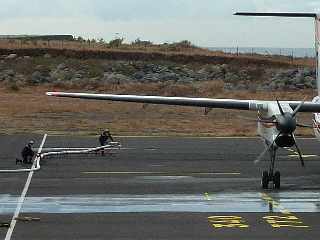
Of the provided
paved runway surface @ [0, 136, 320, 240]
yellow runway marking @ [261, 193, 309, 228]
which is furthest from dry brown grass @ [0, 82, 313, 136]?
yellow runway marking @ [261, 193, 309, 228]

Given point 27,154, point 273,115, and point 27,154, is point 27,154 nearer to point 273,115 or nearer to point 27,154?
point 27,154

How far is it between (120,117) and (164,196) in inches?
1188

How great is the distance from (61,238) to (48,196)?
606 centimetres

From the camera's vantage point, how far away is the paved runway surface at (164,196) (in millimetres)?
16891

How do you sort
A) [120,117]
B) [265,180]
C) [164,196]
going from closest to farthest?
[164,196], [265,180], [120,117]

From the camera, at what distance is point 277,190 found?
23141 millimetres

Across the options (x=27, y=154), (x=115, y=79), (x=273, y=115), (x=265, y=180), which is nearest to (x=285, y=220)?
(x=265, y=180)

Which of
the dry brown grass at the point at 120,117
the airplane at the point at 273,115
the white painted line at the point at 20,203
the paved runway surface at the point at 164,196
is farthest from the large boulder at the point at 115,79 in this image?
the airplane at the point at 273,115

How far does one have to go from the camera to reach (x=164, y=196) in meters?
21.9

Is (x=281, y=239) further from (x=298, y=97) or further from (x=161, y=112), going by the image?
(x=298, y=97)

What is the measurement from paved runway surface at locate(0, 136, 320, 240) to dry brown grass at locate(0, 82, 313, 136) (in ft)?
24.0

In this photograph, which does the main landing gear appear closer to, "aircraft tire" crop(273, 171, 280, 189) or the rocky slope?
"aircraft tire" crop(273, 171, 280, 189)

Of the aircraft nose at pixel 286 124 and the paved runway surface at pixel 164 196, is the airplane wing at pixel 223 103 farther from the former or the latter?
the paved runway surface at pixel 164 196

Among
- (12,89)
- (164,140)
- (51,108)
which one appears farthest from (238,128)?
(12,89)
